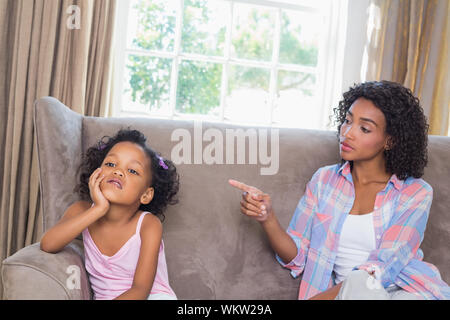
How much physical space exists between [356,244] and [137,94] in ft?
5.23

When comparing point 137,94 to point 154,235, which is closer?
point 154,235

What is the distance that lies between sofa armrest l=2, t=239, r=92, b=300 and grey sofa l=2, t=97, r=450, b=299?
12 cm

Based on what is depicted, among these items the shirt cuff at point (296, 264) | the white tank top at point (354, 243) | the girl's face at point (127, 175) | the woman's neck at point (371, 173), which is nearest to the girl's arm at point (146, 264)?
the girl's face at point (127, 175)

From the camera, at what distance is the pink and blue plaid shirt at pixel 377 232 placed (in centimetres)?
145

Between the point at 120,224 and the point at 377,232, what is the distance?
2.74 ft

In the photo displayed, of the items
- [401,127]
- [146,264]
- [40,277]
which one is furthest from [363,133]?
[40,277]

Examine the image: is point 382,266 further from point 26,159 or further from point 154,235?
point 26,159

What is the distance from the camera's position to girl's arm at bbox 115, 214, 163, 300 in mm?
1260

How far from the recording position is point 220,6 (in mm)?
2701

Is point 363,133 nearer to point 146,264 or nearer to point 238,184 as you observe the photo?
point 238,184

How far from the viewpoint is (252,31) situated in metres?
2.75

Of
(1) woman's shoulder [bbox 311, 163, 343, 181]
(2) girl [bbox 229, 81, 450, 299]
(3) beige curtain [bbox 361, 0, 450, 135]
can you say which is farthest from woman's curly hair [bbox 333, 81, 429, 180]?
(3) beige curtain [bbox 361, 0, 450, 135]

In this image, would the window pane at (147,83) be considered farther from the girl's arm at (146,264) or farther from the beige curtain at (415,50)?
the girl's arm at (146,264)
